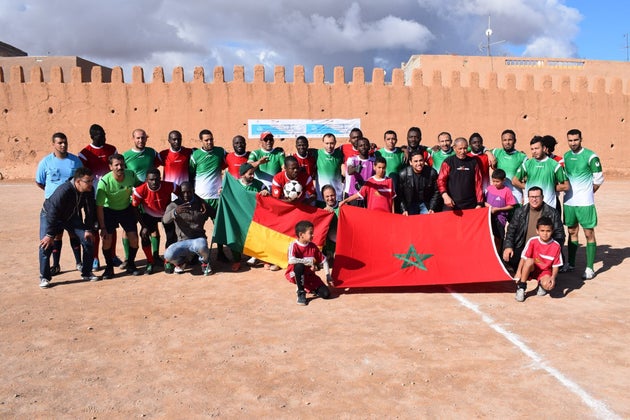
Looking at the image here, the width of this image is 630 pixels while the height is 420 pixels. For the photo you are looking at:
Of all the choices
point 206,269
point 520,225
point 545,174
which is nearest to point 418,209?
point 520,225

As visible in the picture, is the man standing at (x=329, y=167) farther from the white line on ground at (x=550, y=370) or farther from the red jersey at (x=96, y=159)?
the red jersey at (x=96, y=159)

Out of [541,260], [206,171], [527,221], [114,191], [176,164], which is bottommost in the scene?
[541,260]

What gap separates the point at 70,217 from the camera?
668 cm

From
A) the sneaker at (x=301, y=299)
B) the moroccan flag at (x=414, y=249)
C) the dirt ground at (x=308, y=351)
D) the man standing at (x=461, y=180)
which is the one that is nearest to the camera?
the dirt ground at (x=308, y=351)

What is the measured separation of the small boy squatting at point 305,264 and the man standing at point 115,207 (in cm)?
259

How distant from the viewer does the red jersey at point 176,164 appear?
7.82 m

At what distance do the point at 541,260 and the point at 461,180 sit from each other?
144 cm

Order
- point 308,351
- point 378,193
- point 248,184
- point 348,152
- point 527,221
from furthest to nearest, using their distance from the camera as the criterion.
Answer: point 348,152
point 248,184
point 378,193
point 527,221
point 308,351

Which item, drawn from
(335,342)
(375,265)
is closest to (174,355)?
(335,342)

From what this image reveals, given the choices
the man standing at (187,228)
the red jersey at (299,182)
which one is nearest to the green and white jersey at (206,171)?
the man standing at (187,228)

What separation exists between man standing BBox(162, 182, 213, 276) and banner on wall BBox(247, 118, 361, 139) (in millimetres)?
16976

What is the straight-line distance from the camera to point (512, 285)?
6414 millimetres

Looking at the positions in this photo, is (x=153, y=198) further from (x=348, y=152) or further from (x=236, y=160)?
(x=348, y=152)

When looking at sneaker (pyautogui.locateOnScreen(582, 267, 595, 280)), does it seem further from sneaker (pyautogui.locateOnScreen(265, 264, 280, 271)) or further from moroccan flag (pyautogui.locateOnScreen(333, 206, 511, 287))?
sneaker (pyautogui.locateOnScreen(265, 264, 280, 271))
